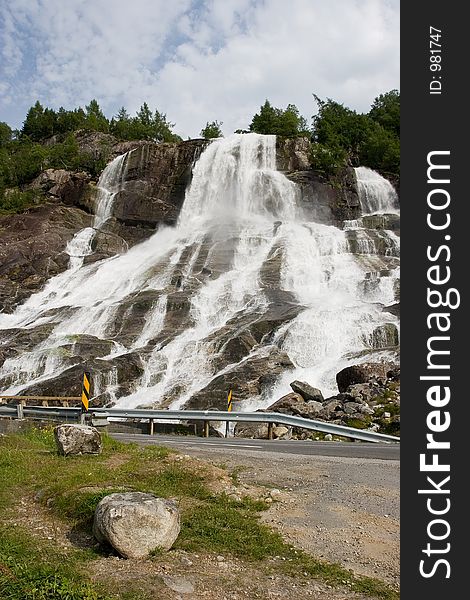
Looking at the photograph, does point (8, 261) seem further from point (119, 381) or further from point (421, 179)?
point (421, 179)

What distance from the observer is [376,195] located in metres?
58.9

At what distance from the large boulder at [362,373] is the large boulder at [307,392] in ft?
5.03

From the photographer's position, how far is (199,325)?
31.8 meters

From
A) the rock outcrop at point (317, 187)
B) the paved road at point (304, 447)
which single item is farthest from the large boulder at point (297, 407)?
the rock outcrop at point (317, 187)

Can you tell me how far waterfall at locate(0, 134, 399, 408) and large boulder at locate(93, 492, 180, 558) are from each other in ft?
56.9

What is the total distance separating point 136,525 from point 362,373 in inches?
724

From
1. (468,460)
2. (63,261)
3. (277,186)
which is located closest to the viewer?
(468,460)

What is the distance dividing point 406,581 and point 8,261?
48361mm

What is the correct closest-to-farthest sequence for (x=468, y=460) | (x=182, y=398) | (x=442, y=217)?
(x=468, y=460) < (x=442, y=217) < (x=182, y=398)

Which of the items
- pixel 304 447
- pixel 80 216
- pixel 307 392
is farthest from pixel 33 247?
pixel 304 447

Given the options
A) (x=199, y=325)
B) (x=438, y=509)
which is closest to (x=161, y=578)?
(x=438, y=509)

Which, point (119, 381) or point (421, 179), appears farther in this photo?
point (119, 381)

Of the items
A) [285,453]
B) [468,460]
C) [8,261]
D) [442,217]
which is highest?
[8,261]

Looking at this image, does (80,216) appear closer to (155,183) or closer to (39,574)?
(155,183)
